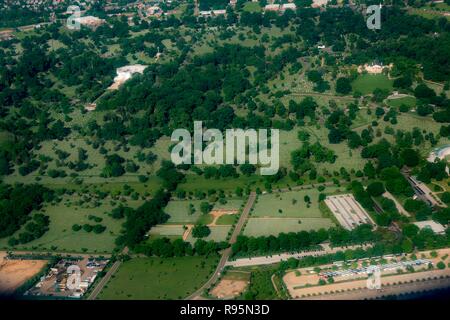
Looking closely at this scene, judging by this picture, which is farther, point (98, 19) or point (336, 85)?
point (98, 19)

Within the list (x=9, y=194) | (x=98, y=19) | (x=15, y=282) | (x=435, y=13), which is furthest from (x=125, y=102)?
(x=435, y=13)

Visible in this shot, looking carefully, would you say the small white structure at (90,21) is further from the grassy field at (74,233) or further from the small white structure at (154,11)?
the grassy field at (74,233)

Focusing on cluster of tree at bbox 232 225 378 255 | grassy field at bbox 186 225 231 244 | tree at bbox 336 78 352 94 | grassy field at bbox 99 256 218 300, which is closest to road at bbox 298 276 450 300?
cluster of tree at bbox 232 225 378 255

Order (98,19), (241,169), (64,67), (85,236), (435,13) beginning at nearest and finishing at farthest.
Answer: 1. (85,236)
2. (241,169)
3. (64,67)
4. (435,13)
5. (98,19)

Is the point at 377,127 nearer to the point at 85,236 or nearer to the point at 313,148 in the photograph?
the point at 313,148

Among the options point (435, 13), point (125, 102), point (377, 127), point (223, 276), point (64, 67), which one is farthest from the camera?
point (435, 13)
